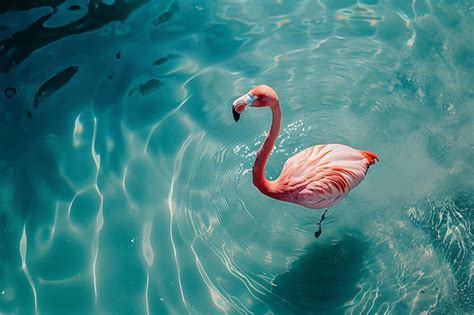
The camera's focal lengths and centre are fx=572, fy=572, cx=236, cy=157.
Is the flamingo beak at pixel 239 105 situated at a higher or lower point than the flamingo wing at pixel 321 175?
higher

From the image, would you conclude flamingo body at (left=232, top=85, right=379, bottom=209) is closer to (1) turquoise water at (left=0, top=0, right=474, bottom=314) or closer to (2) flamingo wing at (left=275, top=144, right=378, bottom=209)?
(2) flamingo wing at (left=275, top=144, right=378, bottom=209)

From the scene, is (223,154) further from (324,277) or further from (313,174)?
(324,277)

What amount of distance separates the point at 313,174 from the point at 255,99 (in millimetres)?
657

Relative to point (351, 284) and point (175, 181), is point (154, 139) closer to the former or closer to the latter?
point (175, 181)

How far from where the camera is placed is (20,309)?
12.1 ft

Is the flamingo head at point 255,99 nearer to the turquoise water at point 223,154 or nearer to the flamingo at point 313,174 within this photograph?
the flamingo at point 313,174

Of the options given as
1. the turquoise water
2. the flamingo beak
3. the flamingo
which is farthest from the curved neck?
the turquoise water

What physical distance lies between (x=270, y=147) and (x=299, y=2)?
8.56ft

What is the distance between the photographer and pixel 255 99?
326 centimetres

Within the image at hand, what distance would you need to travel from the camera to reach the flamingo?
11.5ft

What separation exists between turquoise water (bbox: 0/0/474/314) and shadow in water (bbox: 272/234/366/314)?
0.01 metres

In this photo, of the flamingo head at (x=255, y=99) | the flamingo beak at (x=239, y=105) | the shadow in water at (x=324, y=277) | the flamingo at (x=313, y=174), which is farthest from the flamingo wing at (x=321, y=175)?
the flamingo beak at (x=239, y=105)

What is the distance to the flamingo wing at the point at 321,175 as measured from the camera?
11.6 ft

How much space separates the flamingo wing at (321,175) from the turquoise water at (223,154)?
0.47 meters
